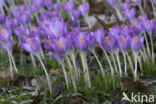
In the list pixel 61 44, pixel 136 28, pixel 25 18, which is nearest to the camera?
pixel 61 44

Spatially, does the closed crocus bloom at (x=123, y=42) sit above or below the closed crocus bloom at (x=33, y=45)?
below

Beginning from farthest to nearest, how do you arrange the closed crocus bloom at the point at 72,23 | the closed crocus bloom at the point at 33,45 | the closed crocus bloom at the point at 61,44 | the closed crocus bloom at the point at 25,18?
the closed crocus bloom at the point at 25,18, the closed crocus bloom at the point at 72,23, the closed crocus bloom at the point at 33,45, the closed crocus bloom at the point at 61,44

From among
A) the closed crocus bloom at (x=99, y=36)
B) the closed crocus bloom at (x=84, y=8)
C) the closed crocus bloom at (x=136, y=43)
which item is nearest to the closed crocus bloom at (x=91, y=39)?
the closed crocus bloom at (x=99, y=36)

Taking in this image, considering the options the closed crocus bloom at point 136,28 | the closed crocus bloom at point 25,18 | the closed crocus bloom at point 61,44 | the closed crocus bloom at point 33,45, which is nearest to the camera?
the closed crocus bloom at point 61,44

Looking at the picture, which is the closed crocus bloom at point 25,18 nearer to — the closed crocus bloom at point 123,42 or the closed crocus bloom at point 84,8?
the closed crocus bloom at point 84,8

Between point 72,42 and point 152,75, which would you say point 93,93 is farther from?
point 152,75

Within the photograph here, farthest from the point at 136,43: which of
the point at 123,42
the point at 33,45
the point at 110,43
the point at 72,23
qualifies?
the point at 72,23

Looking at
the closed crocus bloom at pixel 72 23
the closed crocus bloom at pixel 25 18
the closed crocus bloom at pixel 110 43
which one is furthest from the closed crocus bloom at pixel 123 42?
the closed crocus bloom at pixel 25 18

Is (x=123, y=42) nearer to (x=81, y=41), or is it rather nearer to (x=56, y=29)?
(x=81, y=41)

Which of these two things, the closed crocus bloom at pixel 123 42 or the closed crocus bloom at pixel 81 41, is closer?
the closed crocus bloom at pixel 81 41

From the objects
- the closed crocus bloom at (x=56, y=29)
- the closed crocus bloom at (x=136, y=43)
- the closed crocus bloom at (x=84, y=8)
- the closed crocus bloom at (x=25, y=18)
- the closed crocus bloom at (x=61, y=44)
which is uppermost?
the closed crocus bloom at (x=84, y=8)

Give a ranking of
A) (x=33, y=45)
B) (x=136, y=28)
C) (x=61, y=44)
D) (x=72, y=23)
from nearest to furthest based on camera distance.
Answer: (x=61, y=44)
(x=33, y=45)
(x=136, y=28)
(x=72, y=23)

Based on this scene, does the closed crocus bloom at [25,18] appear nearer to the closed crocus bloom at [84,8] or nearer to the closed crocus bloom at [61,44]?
the closed crocus bloom at [84,8]
